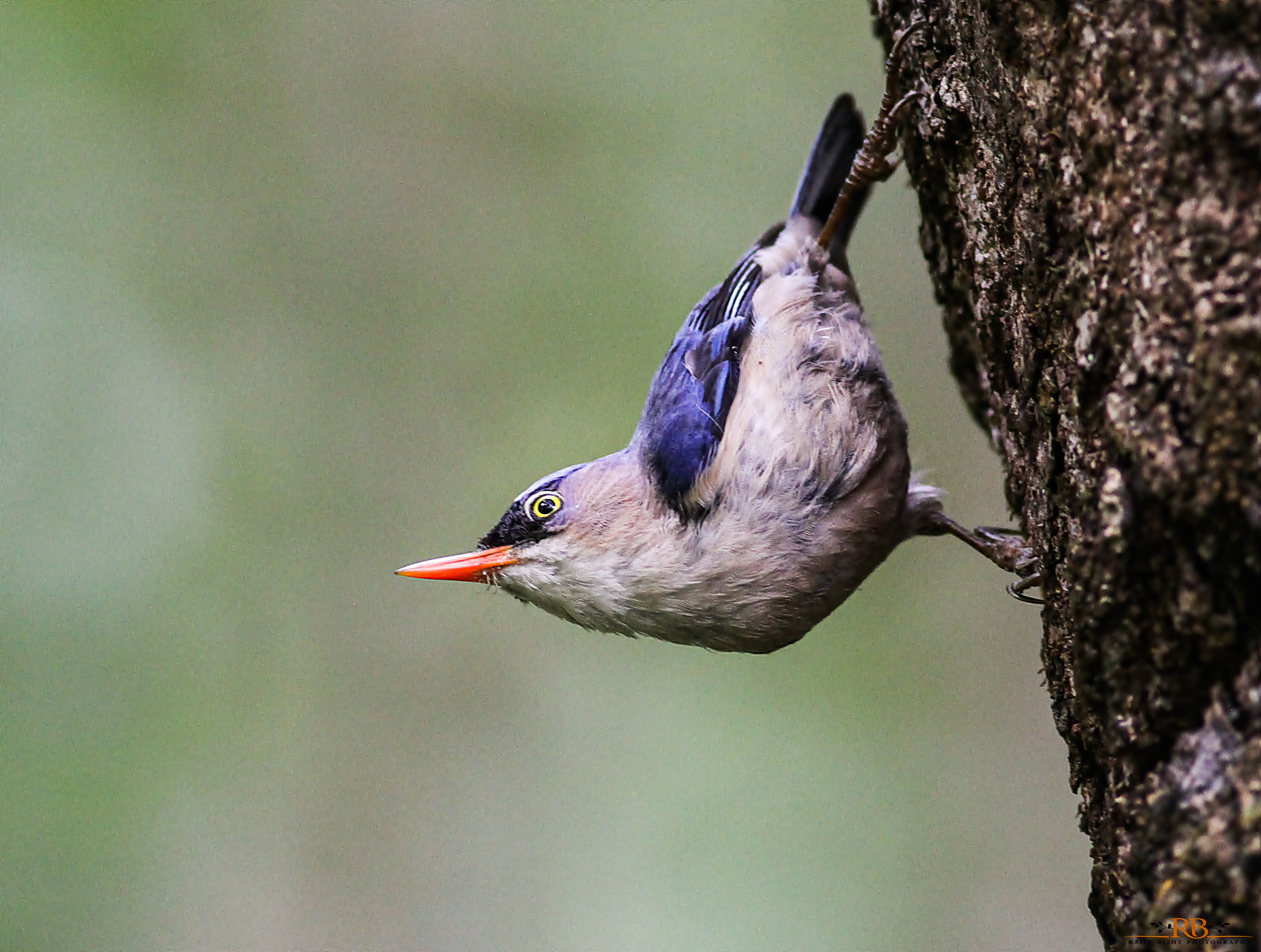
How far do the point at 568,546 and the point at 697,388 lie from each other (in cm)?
77

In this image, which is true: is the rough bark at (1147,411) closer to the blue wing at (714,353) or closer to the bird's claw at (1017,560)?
the bird's claw at (1017,560)

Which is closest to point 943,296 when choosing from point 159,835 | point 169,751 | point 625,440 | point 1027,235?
point 1027,235

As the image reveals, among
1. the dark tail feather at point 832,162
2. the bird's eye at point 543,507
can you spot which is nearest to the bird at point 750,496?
A: the bird's eye at point 543,507

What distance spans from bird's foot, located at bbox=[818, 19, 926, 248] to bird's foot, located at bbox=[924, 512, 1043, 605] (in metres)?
1.29

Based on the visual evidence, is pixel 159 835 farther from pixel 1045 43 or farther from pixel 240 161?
pixel 1045 43

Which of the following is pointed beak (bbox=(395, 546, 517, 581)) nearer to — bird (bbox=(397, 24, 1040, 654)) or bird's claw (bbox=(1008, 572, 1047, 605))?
bird (bbox=(397, 24, 1040, 654))

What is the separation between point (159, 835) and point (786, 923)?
11.5 ft

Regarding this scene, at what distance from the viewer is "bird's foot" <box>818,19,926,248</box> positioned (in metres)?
3.28

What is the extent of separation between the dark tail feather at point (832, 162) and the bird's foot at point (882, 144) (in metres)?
0.05

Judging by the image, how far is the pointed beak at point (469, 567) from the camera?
12.5ft

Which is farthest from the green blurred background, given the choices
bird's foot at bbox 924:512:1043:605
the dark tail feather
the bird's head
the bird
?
the bird's head

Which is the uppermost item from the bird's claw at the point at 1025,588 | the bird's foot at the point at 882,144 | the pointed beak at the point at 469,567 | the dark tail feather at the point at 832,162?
the dark tail feather at the point at 832,162

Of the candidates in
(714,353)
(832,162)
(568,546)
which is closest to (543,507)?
(568,546)

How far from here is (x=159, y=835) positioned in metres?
5.75
